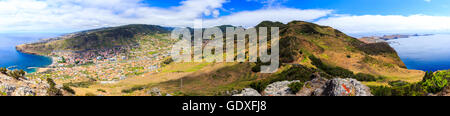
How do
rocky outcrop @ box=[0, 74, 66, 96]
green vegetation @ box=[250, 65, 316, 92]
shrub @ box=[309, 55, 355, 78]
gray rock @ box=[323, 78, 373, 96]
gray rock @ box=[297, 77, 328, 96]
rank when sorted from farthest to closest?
shrub @ box=[309, 55, 355, 78] < green vegetation @ box=[250, 65, 316, 92] < gray rock @ box=[297, 77, 328, 96] < gray rock @ box=[323, 78, 373, 96] < rocky outcrop @ box=[0, 74, 66, 96]

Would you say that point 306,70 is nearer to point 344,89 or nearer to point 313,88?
point 313,88

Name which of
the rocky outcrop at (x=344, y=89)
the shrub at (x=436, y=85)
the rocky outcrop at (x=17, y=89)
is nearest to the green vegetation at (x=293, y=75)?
the shrub at (x=436, y=85)

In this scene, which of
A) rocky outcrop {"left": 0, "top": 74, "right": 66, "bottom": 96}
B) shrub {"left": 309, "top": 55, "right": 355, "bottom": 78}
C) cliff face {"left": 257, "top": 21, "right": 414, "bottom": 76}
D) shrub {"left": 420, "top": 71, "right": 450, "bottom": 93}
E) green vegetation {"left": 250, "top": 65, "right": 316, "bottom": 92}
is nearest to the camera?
rocky outcrop {"left": 0, "top": 74, "right": 66, "bottom": 96}

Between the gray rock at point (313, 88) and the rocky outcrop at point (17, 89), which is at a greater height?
the rocky outcrop at point (17, 89)

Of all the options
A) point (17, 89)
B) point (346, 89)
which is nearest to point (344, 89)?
point (346, 89)

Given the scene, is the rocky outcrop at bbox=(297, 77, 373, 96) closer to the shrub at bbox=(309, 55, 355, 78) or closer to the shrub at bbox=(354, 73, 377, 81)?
the shrub at bbox=(354, 73, 377, 81)

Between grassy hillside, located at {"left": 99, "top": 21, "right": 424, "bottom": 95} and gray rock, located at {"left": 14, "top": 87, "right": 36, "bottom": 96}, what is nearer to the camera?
gray rock, located at {"left": 14, "top": 87, "right": 36, "bottom": 96}

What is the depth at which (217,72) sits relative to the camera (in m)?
73.9

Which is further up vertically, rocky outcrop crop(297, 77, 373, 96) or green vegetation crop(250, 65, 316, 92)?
rocky outcrop crop(297, 77, 373, 96)

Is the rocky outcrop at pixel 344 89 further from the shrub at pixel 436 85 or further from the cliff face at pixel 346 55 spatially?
the cliff face at pixel 346 55

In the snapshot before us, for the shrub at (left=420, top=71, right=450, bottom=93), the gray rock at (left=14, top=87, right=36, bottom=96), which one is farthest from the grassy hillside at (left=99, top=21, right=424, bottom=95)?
the gray rock at (left=14, top=87, right=36, bottom=96)
